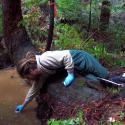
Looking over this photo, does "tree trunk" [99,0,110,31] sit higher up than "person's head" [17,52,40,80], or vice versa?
"person's head" [17,52,40,80]

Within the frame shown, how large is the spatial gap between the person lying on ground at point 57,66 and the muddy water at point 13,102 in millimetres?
222

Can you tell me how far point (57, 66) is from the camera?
561cm

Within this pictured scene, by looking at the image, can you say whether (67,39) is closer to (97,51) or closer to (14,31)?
(97,51)

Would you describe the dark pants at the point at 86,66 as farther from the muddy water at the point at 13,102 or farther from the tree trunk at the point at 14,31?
the tree trunk at the point at 14,31

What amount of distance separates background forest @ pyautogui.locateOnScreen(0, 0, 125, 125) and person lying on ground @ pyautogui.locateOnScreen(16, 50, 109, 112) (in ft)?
5.67

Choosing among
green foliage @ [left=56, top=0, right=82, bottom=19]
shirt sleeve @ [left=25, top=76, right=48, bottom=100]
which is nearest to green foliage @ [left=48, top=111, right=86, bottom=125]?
shirt sleeve @ [left=25, top=76, right=48, bottom=100]

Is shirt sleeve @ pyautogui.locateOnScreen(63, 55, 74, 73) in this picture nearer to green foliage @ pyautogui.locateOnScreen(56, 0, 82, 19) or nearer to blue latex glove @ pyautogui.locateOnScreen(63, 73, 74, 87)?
blue latex glove @ pyautogui.locateOnScreen(63, 73, 74, 87)

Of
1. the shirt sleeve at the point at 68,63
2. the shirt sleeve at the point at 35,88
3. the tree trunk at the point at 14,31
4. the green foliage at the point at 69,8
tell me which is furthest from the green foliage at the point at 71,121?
the green foliage at the point at 69,8

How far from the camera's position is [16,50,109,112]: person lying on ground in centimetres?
543

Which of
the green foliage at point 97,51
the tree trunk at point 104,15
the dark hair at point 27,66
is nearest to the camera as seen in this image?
the dark hair at point 27,66

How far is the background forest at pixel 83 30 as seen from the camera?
8.00m

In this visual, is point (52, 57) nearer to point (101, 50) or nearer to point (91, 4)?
point (101, 50)

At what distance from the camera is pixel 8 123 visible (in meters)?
5.50

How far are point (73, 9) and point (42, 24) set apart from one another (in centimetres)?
253
